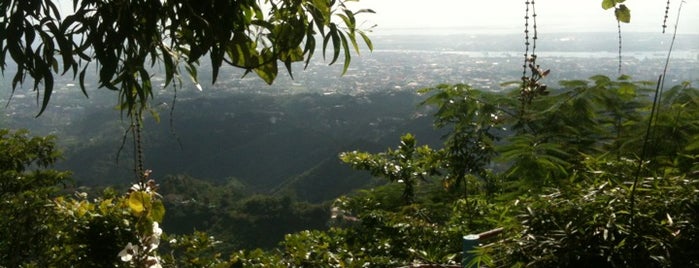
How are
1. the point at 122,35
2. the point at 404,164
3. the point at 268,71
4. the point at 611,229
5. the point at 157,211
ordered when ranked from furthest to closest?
1. the point at 404,164
2. the point at 157,211
3. the point at 268,71
4. the point at 122,35
5. the point at 611,229

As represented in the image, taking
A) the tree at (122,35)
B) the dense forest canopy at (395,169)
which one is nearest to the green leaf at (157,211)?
the dense forest canopy at (395,169)

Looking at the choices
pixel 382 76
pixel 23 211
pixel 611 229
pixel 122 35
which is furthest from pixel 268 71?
pixel 382 76

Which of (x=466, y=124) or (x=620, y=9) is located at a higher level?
(x=620, y=9)

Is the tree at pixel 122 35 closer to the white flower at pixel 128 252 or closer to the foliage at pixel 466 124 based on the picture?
the white flower at pixel 128 252

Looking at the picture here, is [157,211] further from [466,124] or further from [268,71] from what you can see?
[466,124]

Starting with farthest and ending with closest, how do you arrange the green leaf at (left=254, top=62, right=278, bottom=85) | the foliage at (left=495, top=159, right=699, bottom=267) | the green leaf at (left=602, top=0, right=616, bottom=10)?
the green leaf at (left=254, top=62, right=278, bottom=85) → the green leaf at (left=602, top=0, right=616, bottom=10) → the foliage at (left=495, top=159, right=699, bottom=267)

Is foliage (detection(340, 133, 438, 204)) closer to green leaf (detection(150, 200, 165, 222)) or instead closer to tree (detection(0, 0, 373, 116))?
green leaf (detection(150, 200, 165, 222))

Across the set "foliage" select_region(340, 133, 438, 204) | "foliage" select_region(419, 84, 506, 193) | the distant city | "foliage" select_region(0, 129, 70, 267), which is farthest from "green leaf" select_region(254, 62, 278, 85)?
the distant city

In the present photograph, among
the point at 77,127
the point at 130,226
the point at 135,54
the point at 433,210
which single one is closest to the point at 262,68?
the point at 135,54
